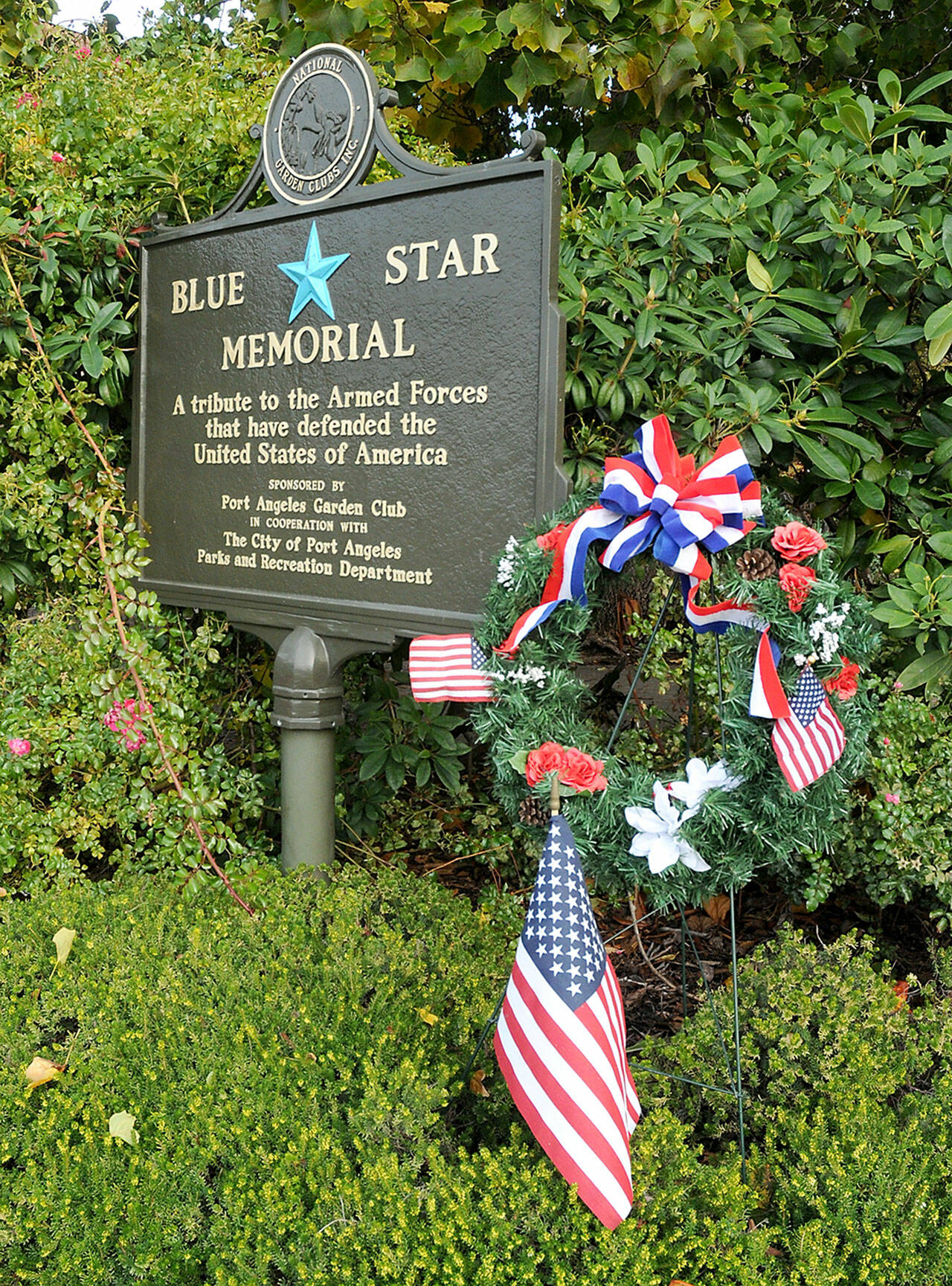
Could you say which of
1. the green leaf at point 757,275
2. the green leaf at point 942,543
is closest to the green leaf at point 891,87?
the green leaf at point 757,275

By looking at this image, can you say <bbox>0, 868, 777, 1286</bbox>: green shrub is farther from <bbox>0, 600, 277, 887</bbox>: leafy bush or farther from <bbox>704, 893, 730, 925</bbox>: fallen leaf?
<bbox>704, 893, 730, 925</bbox>: fallen leaf

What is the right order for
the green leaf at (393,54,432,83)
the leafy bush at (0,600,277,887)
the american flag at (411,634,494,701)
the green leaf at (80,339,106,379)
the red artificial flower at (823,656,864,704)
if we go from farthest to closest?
1. the green leaf at (393,54,432,83)
2. the green leaf at (80,339,106,379)
3. the leafy bush at (0,600,277,887)
4. the american flag at (411,634,494,701)
5. the red artificial flower at (823,656,864,704)

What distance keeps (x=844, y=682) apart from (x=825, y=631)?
5.3 inches

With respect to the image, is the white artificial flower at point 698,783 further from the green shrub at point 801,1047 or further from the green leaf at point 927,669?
the green leaf at point 927,669

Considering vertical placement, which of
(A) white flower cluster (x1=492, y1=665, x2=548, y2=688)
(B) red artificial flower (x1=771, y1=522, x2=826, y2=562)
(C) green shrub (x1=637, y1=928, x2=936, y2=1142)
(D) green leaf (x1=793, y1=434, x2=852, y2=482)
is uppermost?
(D) green leaf (x1=793, y1=434, x2=852, y2=482)

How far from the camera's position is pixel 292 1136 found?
2.03 m

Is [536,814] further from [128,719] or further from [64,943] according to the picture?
[128,719]

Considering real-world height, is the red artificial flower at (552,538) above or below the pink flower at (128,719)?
above

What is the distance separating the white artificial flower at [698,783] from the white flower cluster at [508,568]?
2.06 ft

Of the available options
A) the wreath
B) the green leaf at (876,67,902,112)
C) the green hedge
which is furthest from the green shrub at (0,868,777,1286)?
the green leaf at (876,67,902,112)

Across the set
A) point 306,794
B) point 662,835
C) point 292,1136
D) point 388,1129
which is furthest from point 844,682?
point 306,794

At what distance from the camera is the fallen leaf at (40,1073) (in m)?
2.29

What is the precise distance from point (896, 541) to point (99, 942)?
230 cm

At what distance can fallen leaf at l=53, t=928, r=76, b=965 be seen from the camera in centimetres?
269
